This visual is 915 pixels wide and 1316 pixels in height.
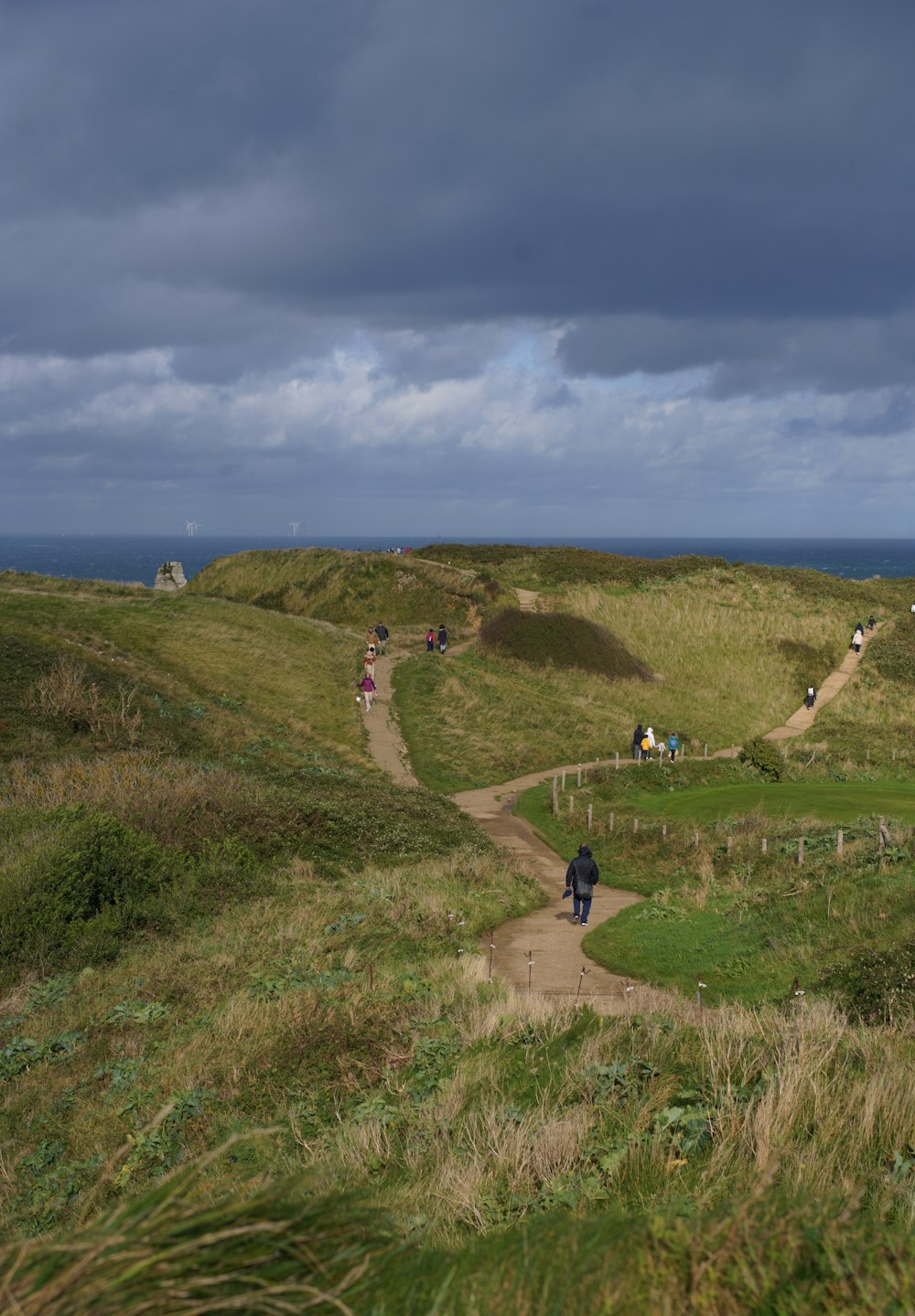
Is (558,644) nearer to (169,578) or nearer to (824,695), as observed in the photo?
(824,695)

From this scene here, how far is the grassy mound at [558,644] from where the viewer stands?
52719 millimetres

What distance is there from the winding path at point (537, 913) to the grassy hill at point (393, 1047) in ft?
1.90

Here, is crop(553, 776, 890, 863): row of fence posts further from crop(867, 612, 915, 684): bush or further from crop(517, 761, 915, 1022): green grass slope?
crop(867, 612, 915, 684): bush

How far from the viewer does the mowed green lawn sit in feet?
89.0

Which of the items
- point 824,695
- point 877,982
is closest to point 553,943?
point 877,982

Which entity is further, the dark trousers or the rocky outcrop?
the rocky outcrop

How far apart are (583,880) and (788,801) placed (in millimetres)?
13716

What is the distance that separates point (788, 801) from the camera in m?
29.4

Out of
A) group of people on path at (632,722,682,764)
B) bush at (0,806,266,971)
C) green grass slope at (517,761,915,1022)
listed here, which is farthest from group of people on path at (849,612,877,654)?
bush at (0,806,266,971)

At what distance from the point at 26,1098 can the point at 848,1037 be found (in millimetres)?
8608

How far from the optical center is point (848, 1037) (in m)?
8.28

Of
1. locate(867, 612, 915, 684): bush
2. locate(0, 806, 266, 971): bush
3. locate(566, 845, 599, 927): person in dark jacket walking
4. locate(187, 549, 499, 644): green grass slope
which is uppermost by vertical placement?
locate(187, 549, 499, 644): green grass slope

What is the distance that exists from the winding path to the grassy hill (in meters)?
0.58

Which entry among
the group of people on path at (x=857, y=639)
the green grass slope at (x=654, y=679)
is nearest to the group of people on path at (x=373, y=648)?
the green grass slope at (x=654, y=679)
